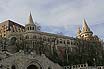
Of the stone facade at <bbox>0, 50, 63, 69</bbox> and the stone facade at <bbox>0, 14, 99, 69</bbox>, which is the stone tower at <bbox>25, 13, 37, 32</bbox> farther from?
the stone facade at <bbox>0, 50, 63, 69</bbox>

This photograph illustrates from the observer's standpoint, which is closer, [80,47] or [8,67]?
[8,67]

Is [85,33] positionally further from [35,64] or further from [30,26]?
[35,64]

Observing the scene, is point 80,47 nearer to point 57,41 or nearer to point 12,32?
point 57,41

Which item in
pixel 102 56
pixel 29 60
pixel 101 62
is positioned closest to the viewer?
pixel 29 60

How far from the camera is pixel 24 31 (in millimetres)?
75688

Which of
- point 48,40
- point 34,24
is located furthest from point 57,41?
point 34,24

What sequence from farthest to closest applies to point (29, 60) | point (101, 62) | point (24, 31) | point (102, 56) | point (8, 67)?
point (24, 31)
point (102, 56)
point (101, 62)
point (29, 60)
point (8, 67)

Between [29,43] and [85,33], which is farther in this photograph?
[85,33]

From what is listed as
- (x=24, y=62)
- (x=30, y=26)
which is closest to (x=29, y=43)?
(x=30, y=26)

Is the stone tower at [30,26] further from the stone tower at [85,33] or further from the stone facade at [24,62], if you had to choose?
the stone facade at [24,62]

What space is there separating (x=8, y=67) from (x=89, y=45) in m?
32.3

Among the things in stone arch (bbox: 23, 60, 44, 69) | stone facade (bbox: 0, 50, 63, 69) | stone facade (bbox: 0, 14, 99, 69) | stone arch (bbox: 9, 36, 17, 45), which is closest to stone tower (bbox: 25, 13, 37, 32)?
stone facade (bbox: 0, 14, 99, 69)

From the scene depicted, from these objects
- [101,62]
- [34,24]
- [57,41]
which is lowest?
[101,62]

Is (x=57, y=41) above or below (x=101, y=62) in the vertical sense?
above
